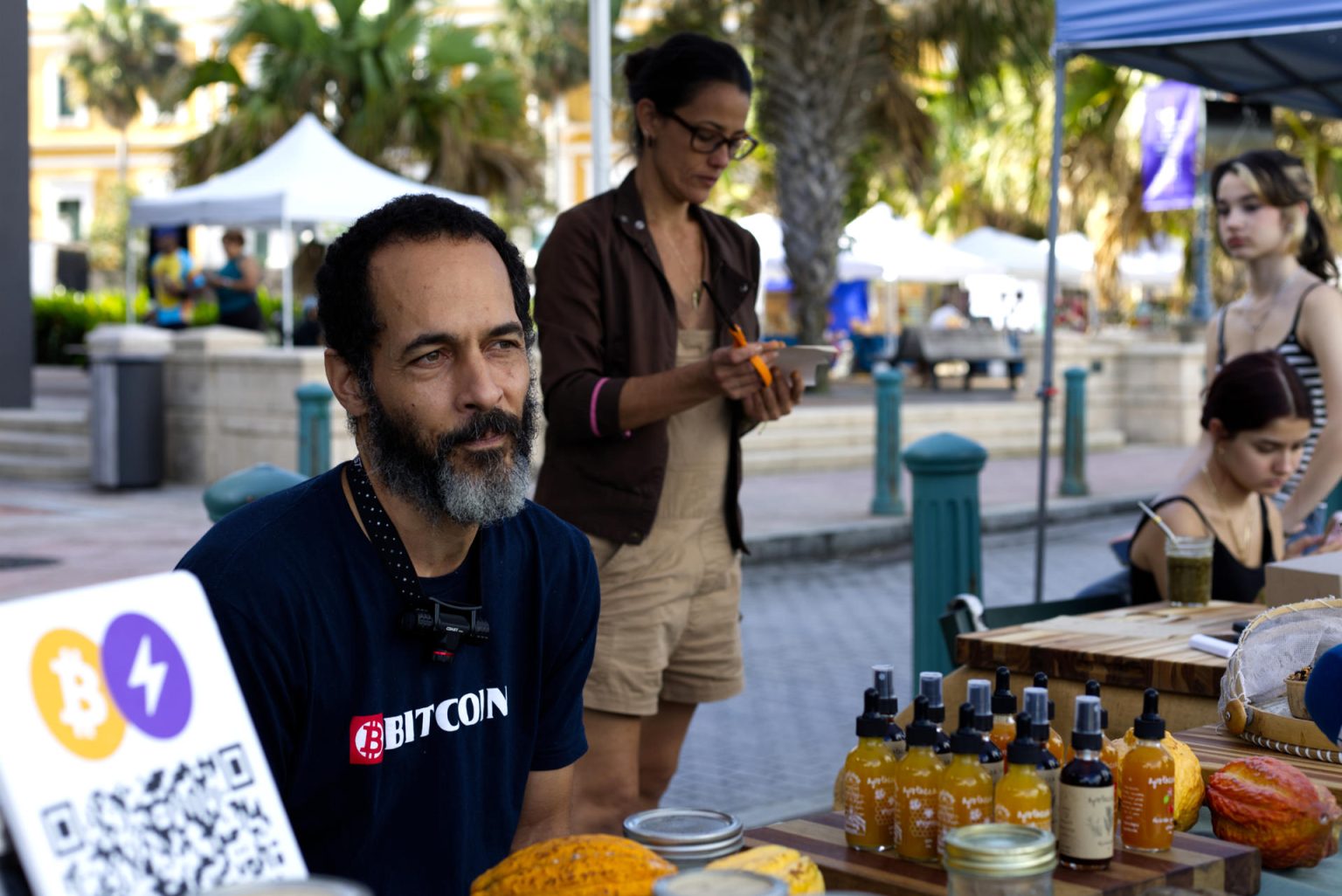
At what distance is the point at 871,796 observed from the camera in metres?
2.01

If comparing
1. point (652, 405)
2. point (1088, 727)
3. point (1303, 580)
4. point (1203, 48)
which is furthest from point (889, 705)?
point (1203, 48)

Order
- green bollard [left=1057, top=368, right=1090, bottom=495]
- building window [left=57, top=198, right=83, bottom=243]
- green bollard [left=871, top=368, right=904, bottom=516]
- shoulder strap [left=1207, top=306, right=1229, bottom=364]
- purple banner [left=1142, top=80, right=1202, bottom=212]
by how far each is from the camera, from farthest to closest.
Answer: building window [left=57, top=198, right=83, bottom=243], purple banner [left=1142, top=80, right=1202, bottom=212], green bollard [left=1057, top=368, right=1090, bottom=495], green bollard [left=871, top=368, right=904, bottom=516], shoulder strap [left=1207, top=306, right=1229, bottom=364]

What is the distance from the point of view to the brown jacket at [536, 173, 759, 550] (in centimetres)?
343

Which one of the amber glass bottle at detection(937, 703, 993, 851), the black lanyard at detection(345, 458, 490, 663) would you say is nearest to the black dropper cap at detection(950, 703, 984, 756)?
the amber glass bottle at detection(937, 703, 993, 851)

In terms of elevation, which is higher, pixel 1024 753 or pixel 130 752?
pixel 130 752

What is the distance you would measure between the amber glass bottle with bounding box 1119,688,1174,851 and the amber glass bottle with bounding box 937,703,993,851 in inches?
9.4

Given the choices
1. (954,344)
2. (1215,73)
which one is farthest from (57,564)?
(954,344)

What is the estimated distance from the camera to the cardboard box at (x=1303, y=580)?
123 inches

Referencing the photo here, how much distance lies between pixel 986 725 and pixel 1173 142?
17.9 metres

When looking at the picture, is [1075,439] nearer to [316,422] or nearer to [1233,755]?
[316,422]

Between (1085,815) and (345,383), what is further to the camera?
(345,383)

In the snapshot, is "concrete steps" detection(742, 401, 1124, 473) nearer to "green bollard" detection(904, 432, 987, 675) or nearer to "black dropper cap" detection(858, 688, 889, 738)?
"green bollard" detection(904, 432, 987, 675)

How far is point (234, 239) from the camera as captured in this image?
1708cm

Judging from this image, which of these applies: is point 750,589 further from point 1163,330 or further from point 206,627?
point 1163,330
